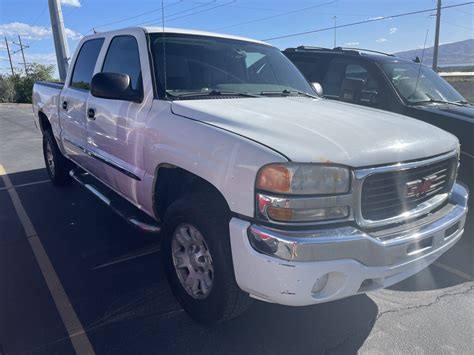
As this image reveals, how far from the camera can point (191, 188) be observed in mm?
2904

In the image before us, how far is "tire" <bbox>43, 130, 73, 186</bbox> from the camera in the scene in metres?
5.88

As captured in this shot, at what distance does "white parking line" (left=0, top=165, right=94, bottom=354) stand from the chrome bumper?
4.70 feet

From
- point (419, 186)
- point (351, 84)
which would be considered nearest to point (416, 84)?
point (351, 84)

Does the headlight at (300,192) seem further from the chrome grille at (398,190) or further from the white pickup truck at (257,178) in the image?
the chrome grille at (398,190)

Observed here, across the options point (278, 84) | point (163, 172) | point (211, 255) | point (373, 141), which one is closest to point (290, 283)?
point (211, 255)

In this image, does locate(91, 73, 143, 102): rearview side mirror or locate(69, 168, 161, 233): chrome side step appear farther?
locate(69, 168, 161, 233): chrome side step

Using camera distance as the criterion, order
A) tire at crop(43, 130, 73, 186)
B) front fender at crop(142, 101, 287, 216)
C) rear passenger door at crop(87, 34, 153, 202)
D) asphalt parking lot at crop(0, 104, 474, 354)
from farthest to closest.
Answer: tire at crop(43, 130, 73, 186) → rear passenger door at crop(87, 34, 153, 202) → asphalt parking lot at crop(0, 104, 474, 354) → front fender at crop(142, 101, 287, 216)

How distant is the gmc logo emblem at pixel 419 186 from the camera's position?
248 centimetres

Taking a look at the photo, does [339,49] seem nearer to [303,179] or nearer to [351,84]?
[351,84]

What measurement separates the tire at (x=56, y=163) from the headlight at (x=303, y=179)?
4.59 m

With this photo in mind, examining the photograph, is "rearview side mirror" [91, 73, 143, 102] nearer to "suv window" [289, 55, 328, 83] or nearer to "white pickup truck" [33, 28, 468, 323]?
"white pickup truck" [33, 28, 468, 323]

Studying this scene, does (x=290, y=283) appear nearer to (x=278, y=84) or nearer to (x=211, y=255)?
(x=211, y=255)

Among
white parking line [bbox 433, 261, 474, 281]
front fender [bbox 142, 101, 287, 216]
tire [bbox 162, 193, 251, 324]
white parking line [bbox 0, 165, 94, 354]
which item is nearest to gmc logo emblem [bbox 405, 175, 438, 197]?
front fender [bbox 142, 101, 287, 216]

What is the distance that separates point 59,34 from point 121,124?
65.4 feet
